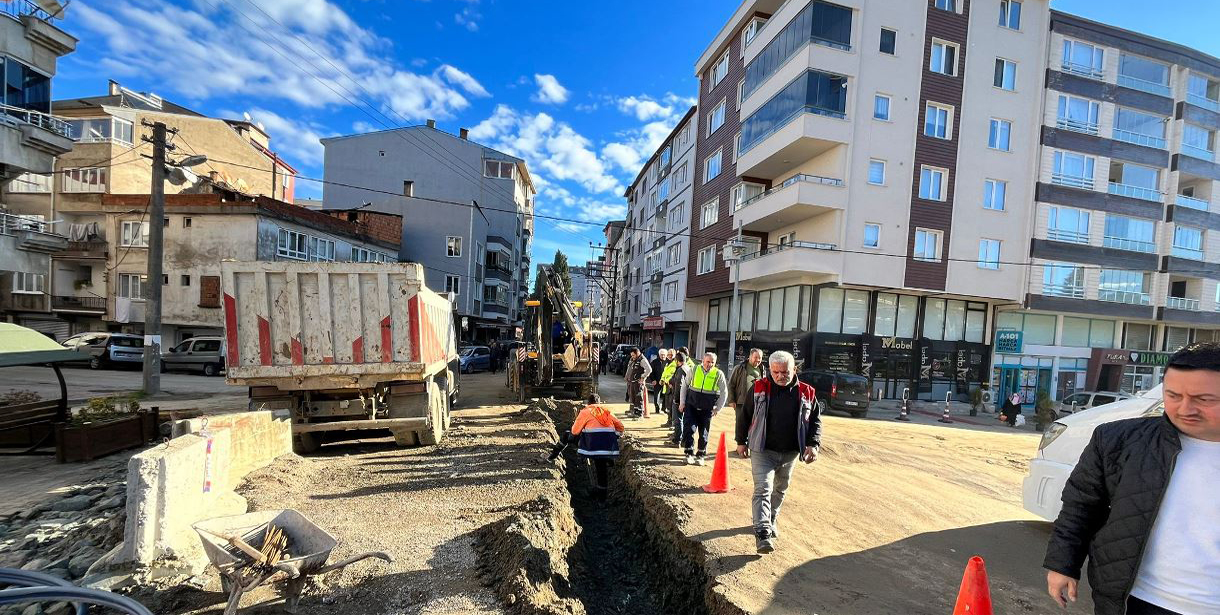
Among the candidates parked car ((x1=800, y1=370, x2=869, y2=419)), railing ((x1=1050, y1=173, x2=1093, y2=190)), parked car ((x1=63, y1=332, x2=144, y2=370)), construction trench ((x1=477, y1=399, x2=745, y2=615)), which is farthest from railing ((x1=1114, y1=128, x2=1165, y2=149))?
parked car ((x1=63, y1=332, x2=144, y2=370))

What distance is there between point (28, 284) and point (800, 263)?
1424 inches

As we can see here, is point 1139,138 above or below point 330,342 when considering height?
above

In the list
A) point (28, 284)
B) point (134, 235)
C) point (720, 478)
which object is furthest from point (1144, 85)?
point (28, 284)

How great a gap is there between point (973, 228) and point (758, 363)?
18981 millimetres

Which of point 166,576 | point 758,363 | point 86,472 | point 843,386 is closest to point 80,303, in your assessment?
point 86,472

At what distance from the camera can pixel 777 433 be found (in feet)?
14.3

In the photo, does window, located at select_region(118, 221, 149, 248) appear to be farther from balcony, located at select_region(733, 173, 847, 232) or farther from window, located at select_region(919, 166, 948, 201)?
window, located at select_region(919, 166, 948, 201)

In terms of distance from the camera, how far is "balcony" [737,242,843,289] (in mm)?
19103

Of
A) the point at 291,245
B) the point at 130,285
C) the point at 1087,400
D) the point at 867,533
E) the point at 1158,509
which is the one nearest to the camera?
the point at 1158,509

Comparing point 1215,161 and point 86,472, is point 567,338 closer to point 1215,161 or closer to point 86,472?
point 86,472

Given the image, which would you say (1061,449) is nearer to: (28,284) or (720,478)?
(720,478)

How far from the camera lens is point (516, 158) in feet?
130

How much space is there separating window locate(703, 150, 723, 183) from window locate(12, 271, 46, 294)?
3443 cm

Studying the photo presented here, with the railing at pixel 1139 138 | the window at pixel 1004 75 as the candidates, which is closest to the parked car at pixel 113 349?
the window at pixel 1004 75
